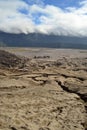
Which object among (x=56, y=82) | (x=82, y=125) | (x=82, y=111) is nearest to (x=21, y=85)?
(x=56, y=82)

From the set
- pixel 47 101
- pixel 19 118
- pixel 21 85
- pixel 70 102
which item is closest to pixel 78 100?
pixel 70 102

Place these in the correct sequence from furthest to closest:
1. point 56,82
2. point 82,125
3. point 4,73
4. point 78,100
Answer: point 4,73
point 56,82
point 78,100
point 82,125

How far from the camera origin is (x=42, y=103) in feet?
40.2

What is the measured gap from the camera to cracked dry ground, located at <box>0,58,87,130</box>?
34.6 ft

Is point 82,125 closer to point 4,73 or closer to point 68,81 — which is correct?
point 68,81

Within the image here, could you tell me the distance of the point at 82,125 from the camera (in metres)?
10.9

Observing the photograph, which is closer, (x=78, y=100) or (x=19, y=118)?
(x=19, y=118)

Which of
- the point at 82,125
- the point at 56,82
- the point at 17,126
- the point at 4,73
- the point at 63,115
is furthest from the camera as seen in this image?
the point at 4,73

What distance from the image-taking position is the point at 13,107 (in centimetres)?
1156

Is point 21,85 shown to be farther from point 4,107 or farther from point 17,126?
point 17,126

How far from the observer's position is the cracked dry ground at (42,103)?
1054 centimetres

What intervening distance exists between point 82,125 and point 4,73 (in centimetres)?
761

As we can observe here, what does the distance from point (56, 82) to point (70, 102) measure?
3.35 metres

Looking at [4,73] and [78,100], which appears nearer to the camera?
[78,100]
